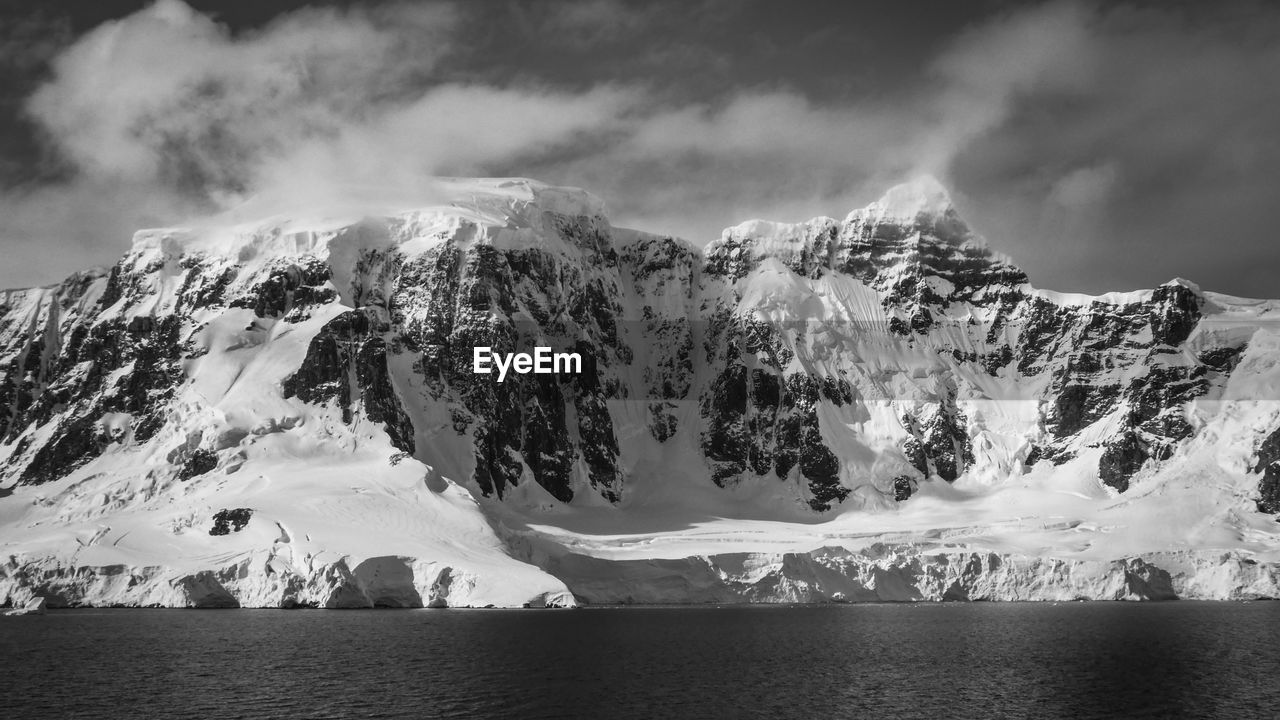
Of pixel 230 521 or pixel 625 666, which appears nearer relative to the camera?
pixel 625 666

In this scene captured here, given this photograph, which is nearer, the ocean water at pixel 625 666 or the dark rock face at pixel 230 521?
the ocean water at pixel 625 666

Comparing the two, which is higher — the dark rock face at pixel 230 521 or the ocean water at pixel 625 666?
the dark rock face at pixel 230 521

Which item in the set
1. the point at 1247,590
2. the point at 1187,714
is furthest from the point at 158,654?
the point at 1247,590

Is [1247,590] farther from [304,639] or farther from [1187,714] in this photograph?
[304,639]

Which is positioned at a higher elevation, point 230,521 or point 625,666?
point 230,521
